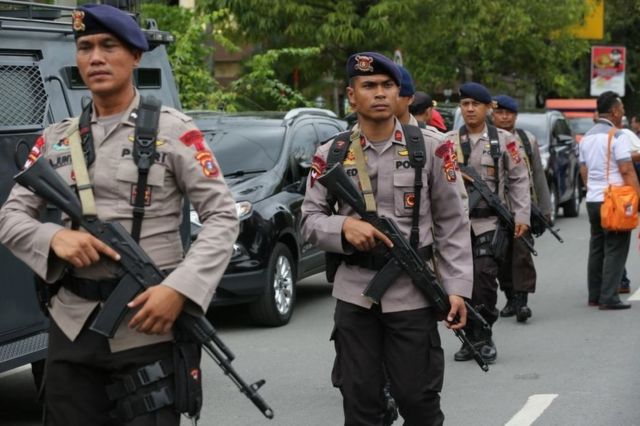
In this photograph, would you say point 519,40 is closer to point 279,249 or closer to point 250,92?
point 250,92

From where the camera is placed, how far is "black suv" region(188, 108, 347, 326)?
10719 mm

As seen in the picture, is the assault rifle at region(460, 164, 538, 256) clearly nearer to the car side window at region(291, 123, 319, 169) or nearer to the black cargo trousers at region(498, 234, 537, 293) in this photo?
the black cargo trousers at region(498, 234, 537, 293)

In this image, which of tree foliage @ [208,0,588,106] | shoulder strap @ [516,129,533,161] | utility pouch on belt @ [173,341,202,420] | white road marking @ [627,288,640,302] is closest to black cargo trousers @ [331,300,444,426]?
utility pouch on belt @ [173,341,202,420]

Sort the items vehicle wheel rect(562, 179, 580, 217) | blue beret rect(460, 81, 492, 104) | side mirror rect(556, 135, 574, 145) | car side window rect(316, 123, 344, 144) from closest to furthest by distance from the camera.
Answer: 1. blue beret rect(460, 81, 492, 104)
2. car side window rect(316, 123, 344, 144)
3. side mirror rect(556, 135, 574, 145)
4. vehicle wheel rect(562, 179, 580, 217)

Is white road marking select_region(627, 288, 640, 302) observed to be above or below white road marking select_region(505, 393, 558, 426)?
below

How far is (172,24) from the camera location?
65.5ft

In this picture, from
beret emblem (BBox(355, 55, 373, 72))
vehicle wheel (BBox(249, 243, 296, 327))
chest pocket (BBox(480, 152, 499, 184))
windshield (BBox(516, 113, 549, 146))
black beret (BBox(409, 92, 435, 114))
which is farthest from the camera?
windshield (BBox(516, 113, 549, 146))

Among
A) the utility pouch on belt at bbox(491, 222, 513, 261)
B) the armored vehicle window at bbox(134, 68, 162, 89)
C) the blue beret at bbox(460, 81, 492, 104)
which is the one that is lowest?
the utility pouch on belt at bbox(491, 222, 513, 261)

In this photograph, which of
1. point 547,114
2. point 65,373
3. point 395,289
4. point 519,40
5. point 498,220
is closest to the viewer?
point 65,373

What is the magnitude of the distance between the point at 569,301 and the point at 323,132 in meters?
2.75

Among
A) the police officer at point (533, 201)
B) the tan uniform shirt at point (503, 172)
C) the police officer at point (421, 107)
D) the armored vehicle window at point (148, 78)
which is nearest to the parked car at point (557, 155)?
the police officer at point (533, 201)

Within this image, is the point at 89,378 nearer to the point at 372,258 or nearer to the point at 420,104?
the point at 372,258

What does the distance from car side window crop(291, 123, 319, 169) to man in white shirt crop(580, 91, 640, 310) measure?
2.39 m

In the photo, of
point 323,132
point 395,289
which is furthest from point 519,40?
point 395,289
